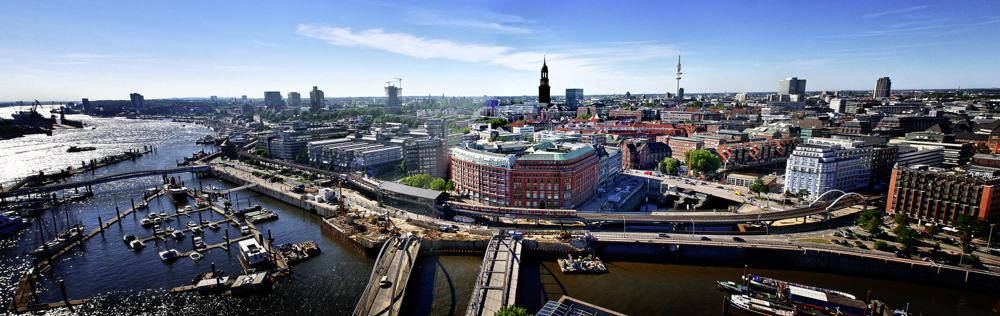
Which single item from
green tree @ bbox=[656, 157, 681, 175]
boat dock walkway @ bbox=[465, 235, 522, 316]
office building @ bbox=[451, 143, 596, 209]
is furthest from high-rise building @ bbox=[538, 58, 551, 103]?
boat dock walkway @ bbox=[465, 235, 522, 316]

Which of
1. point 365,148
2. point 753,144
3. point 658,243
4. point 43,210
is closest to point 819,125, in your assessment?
point 753,144

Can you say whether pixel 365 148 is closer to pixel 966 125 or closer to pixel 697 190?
pixel 697 190

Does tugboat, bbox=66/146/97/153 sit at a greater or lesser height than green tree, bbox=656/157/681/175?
lesser

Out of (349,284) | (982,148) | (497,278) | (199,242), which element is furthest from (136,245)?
(982,148)

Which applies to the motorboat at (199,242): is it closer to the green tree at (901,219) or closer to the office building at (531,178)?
the office building at (531,178)

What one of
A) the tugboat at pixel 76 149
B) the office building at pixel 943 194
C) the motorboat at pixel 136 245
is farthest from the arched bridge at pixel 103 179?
the office building at pixel 943 194

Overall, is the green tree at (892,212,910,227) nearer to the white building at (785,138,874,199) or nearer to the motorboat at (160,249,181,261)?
the white building at (785,138,874,199)
